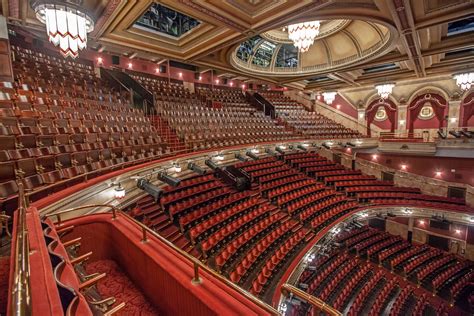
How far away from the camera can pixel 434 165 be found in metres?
8.90

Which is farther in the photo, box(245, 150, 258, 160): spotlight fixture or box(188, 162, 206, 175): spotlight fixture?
box(245, 150, 258, 160): spotlight fixture

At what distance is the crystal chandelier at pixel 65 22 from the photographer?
3.00 metres

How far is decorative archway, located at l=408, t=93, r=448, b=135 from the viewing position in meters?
9.82

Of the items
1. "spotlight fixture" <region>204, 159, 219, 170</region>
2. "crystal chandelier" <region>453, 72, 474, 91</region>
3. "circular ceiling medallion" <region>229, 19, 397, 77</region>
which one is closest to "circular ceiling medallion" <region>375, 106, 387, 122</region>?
"crystal chandelier" <region>453, 72, 474, 91</region>

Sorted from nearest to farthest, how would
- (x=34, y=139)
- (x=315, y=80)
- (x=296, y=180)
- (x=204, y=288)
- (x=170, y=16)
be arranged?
(x=204, y=288) → (x=34, y=139) → (x=170, y=16) → (x=296, y=180) → (x=315, y=80)

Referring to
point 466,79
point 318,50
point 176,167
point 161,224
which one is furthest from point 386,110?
point 161,224

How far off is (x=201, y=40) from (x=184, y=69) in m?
4.04

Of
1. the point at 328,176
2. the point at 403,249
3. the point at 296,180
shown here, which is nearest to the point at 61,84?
the point at 296,180

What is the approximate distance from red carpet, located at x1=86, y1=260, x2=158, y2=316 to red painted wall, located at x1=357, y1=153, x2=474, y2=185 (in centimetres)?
1111

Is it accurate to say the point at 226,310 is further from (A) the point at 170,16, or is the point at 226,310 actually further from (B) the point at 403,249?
(B) the point at 403,249

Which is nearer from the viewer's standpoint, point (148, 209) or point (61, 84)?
point (148, 209)

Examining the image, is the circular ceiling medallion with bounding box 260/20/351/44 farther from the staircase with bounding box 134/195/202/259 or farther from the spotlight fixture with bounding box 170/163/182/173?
the staircase with bounding box 134/195/202/259

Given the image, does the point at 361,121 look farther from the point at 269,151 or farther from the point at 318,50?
the point at 269,151

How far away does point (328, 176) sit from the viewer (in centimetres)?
839
